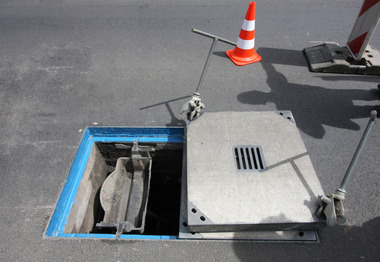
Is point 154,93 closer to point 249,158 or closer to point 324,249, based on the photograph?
point 249,158

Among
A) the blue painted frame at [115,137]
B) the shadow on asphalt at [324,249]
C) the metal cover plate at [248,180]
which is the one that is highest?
the blue painted frame at [115,137]

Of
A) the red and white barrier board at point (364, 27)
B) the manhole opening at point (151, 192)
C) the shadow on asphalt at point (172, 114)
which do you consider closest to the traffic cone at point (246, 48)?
the shadow on asphalt at point (172, 114)

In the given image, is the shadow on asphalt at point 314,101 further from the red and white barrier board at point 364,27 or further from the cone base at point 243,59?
the red and white barrier board at point 364,27

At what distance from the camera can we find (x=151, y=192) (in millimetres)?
2967

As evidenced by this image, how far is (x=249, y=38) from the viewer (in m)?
3.01

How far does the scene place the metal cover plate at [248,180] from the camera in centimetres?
164

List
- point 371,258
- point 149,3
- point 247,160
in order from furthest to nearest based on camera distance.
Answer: point 149,3, point 247,160, point 371,258

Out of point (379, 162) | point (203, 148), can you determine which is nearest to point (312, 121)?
point (379, 162)

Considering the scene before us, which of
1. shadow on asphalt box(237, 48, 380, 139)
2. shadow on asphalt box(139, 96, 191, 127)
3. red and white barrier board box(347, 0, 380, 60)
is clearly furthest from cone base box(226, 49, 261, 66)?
red and white barrier board box(347, 0, 380, 60)

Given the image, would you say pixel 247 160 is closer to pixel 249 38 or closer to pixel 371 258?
pixel 371 258

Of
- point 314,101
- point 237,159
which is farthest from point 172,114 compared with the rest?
point 314,101

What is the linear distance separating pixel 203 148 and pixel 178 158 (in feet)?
1.85

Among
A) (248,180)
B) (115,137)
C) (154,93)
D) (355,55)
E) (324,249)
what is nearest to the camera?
(324,249)

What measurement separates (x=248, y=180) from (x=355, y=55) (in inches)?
87.3
